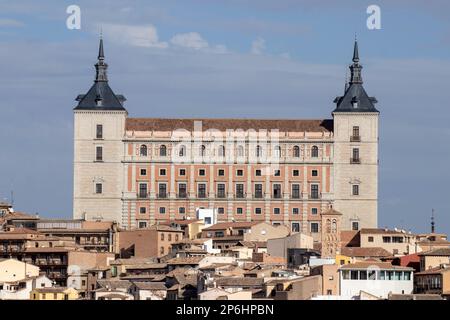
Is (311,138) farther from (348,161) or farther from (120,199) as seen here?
(120,199)

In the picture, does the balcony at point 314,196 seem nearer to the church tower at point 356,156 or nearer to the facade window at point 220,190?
the church tower at point 356,156

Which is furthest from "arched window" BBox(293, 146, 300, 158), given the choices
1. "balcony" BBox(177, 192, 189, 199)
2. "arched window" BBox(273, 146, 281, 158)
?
"balcony" BBox(177, 192, 189, 199)

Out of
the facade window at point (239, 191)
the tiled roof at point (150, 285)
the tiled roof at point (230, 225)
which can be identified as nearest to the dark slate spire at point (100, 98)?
the facade window at point (239, 191)

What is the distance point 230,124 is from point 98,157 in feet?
28.1

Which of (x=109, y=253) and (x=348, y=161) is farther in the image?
(x=348, y=161)

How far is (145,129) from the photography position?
307 feet

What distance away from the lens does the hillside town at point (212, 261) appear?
57562 millimetres

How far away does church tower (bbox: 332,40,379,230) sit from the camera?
90250 millimetres

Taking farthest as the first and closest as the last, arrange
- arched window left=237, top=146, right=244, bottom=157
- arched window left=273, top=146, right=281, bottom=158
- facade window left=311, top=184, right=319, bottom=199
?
arched window left=237, top=146, right=244, bottom=157
arched window left=273, top=146, right=281, bottom=158
facade window left=311, top=184, right=319, bottom=199

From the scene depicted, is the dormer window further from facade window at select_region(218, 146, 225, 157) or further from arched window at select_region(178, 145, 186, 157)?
arched window at select_region(178, 145, 186, 157)

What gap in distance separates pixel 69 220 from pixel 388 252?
18158mm

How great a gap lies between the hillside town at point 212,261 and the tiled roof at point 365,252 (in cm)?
10
